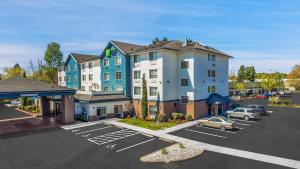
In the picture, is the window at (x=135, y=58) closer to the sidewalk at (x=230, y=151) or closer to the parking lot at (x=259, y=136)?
the sidewalk at (x=230, y=151)

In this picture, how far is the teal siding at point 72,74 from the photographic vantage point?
5372 centimetres

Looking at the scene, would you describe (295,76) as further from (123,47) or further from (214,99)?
(123,47)

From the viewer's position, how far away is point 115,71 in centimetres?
4119

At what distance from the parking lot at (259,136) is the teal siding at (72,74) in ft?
121

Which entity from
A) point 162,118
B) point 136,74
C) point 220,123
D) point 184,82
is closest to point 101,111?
point 136,74

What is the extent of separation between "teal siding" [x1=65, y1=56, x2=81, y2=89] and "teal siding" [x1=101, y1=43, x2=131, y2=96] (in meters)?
12.7

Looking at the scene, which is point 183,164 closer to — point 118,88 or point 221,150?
point 221,150

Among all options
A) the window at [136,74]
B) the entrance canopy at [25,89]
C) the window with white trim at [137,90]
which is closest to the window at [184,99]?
the window with white trim at [137,90]

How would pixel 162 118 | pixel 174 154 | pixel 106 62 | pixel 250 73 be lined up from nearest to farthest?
pixel 174 154
pixel 162 118
pixel 106 62
pixel 250 73

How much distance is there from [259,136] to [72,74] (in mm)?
48636

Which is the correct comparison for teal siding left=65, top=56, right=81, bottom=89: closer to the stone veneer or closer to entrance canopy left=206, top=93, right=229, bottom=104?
the stone veneer

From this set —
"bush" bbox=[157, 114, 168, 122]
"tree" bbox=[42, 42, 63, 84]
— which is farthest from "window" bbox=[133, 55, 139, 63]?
"tree" bbox=[42, 42, 63, 84]

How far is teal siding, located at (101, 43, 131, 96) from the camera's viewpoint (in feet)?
129

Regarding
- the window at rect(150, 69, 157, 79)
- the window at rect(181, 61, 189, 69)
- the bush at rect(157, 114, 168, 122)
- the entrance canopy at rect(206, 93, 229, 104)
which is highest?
the window at rect(181, 61, 189, 69)
